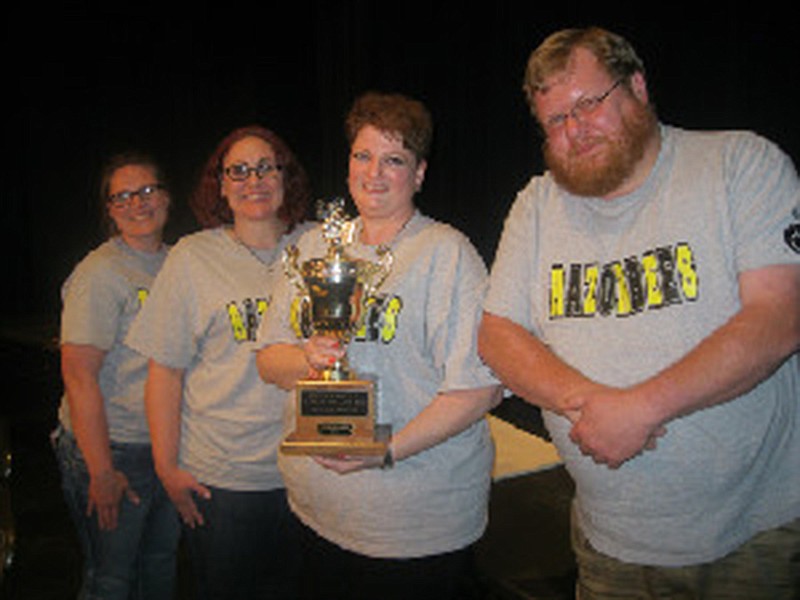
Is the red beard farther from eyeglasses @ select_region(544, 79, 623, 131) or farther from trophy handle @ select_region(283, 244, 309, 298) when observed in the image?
trophy handle @ select_region(283, 244, 309, 298)

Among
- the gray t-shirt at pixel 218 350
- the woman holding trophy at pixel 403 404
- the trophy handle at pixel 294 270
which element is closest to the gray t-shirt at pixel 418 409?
the woman holding trophy at pixel 403 404

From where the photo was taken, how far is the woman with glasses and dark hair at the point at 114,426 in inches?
81.5

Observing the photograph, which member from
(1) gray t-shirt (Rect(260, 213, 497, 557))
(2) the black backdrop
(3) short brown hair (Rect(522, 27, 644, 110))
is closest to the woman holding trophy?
(1) gray t-shirt (Rect(260, 213, 497, 557))

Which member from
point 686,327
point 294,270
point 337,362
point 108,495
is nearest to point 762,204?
point 686,327

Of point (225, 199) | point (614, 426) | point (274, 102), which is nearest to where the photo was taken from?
point (614, 426)

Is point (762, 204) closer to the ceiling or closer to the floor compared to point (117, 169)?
closer to the floor

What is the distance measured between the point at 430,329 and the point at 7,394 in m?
5.43

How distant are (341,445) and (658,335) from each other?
2.20 ft

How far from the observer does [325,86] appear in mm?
5680

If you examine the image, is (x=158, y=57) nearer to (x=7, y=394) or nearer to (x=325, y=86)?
(x=325, y=86)

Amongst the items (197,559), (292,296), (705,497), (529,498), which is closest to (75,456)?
(197,559)

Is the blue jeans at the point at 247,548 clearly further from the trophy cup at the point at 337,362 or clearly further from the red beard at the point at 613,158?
the red beard at the point at 613,158

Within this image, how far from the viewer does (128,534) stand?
83.4 inches

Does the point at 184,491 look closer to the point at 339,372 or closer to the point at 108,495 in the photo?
the point at 108,495
